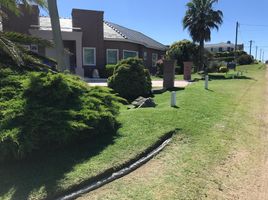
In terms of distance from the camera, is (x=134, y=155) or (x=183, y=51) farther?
(x=183, y=51)

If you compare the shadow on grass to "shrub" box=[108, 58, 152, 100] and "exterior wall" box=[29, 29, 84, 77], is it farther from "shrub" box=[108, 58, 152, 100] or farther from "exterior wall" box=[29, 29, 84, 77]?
"exterior wall" box=[29, 29, 84, 77]

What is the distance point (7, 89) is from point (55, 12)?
18.8ft

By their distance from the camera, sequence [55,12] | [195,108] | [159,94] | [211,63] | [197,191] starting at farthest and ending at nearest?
1. [211,63]
2. [159,94]
3. [55,12]
4. [195,108]
5. [197,191]

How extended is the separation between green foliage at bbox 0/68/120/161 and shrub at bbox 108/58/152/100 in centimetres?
599

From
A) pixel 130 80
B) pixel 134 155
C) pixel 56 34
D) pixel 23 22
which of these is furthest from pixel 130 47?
pixel 134 155

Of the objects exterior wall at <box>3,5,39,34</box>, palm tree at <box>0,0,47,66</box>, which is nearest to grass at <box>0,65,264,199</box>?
palm tree at <box>0,0,47,66</box>

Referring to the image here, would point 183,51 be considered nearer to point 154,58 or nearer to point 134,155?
point 154,58

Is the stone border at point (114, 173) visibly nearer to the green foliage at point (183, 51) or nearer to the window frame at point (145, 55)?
the window frame at point (145, 55)

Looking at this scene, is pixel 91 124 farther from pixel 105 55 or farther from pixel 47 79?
pixel 105 55

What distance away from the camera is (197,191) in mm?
5051

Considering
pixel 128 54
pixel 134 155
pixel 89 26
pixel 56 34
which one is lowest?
pixel 134 155

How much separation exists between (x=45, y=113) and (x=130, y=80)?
8034mm

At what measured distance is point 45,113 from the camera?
602 cm

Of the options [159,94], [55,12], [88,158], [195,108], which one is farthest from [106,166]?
[159,94]
